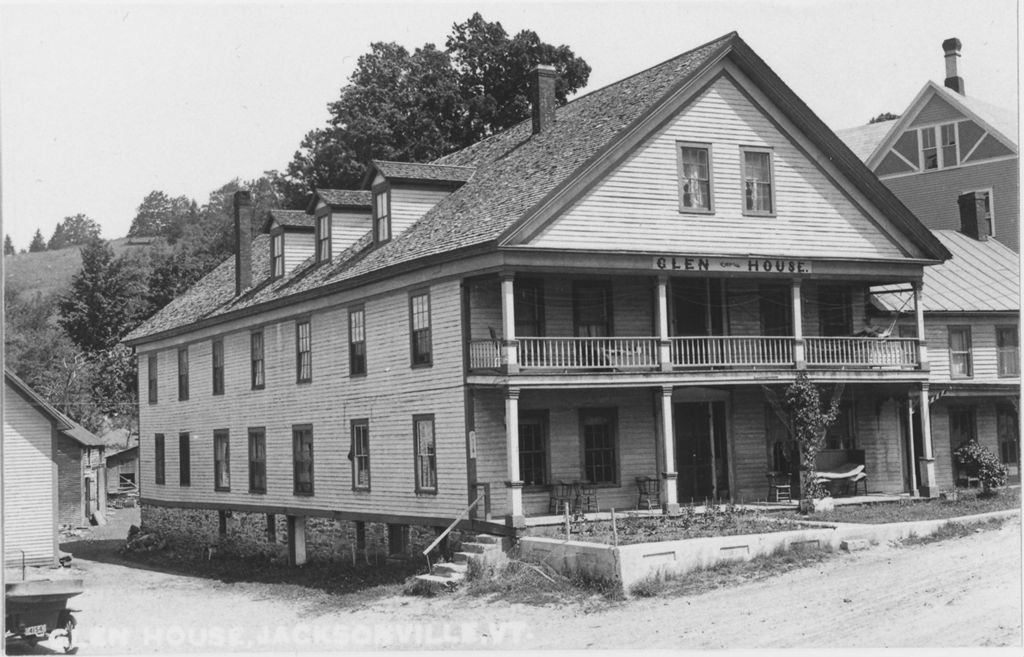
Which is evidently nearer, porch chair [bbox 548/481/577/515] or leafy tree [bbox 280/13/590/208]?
porch chair [bbox 548/481/577/515]

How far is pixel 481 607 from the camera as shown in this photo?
22.4m

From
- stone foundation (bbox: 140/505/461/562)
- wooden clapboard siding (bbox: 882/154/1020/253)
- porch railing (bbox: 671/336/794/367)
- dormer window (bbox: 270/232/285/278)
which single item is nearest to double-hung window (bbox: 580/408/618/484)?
porch railing (bbox: 671/336/794/367)

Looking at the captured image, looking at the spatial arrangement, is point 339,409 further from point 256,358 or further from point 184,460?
point 184,460

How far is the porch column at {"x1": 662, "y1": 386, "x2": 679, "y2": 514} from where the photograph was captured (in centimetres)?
2662

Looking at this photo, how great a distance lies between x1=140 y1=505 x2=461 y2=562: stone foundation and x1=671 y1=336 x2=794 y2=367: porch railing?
673 centimetres

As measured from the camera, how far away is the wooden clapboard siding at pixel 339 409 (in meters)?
27.8

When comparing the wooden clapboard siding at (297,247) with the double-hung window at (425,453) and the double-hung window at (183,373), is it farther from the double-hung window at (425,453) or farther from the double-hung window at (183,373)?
the double-hung window at (425,453)

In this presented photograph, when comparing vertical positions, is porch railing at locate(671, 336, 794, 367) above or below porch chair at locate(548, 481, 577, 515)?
above

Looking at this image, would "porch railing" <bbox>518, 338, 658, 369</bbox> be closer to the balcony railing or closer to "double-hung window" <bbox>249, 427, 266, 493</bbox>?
the balcony railing

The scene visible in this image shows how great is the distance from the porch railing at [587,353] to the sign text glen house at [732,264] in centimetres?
177

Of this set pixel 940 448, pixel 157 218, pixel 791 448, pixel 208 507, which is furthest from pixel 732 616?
pixel 157 218

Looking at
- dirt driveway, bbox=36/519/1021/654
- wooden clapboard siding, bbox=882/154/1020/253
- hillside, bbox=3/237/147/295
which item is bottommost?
dirt driveway, bbox=36/519/1021/654

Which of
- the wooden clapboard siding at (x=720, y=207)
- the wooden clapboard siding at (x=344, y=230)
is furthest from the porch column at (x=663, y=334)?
the wooden clapboard siding at (x=344, y=230)

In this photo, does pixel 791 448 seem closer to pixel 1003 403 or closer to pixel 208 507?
pixel 1003 403
